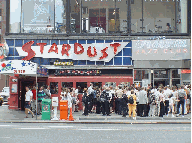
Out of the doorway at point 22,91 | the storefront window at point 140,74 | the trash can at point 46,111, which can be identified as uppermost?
the storefront window at point 140,74

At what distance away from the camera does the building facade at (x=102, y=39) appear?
25.6 m

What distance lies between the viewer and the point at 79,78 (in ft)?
82.5

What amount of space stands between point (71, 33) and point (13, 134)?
14.3 meters

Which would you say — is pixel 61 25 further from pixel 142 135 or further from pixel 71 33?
pixel 142 135

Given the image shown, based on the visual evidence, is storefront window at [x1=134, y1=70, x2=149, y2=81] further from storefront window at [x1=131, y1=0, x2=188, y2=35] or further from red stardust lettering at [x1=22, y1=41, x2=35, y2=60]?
red stardust lettering at [x1=22, y1=41, x2=35, y2=60]

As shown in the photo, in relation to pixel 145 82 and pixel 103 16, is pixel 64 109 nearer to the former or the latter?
pixel 145 82

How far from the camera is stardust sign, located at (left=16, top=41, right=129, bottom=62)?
25688 millimetres

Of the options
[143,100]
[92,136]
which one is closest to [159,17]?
[143,100]

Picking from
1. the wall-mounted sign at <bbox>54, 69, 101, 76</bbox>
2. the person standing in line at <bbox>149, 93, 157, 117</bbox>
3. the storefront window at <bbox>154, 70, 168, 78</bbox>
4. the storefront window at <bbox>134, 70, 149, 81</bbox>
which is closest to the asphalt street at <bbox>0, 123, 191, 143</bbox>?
the person standing in line at <bbox>149, 93, 157, 117</bbox>

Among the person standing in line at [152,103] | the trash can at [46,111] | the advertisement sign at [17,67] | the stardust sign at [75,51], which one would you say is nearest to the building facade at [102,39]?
the stardust sign at [75,51]

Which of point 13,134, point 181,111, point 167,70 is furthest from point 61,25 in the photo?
point 13,134

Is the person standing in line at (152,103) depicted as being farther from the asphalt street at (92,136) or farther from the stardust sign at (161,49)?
the stardust sign at (161,49)

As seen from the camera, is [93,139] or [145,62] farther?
[145,62]

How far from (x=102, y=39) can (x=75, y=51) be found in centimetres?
228
